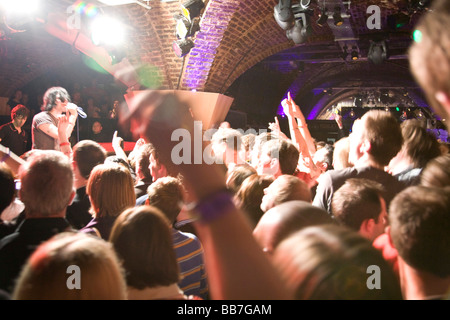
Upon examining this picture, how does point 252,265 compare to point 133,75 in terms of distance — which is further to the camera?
point 133,75

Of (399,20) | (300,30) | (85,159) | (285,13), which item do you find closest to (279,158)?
(85,159)

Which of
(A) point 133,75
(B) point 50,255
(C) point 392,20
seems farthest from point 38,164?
(C) point 392,20

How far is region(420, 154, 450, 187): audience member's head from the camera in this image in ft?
6.31

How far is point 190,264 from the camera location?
6.89ft

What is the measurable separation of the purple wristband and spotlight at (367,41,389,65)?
808 cm

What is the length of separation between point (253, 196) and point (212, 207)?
175 centimetres

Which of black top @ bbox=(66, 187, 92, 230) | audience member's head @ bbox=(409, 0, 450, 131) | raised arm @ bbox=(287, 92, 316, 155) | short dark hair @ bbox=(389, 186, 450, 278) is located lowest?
short dark hair @ bbox=(389, 186, 450, 278)

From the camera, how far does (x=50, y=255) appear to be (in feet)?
3.39

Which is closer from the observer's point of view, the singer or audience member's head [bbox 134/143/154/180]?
audience member's head [bbox 134/143/154/180]

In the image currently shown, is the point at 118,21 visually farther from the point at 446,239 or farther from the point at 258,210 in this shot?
the point at 446,239

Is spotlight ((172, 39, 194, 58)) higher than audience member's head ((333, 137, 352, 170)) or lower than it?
higher

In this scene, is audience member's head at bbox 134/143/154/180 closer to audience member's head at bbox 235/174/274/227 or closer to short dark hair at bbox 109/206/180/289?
audience member's head at bbox 235/174/274/227

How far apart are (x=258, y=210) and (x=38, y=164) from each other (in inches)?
50.6

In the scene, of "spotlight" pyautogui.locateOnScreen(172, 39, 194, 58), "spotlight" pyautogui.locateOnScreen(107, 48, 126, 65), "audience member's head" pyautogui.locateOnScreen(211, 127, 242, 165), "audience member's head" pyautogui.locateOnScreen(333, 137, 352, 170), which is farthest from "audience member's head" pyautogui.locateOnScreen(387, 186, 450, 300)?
"spotlight" pyautogui.locateOnScreen(107, 48, 126, 65)
